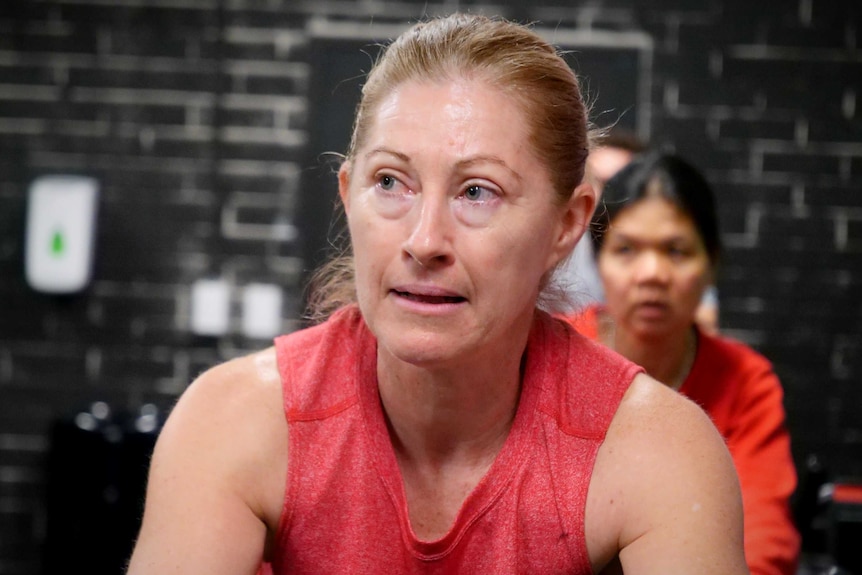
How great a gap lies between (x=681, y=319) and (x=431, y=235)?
102cm

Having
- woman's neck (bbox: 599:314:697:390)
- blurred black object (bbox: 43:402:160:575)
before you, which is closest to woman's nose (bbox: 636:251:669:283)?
woman's neck (bbox: 599:314:697:390)

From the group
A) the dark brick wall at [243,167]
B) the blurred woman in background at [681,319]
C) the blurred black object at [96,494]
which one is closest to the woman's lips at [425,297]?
the blurred woman in background at [681,319]

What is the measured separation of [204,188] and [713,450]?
277cm

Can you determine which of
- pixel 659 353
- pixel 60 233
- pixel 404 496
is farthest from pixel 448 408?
pixel 60 233

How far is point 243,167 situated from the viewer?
12.5ft

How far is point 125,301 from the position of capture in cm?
383

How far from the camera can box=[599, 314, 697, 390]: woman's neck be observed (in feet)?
6.95

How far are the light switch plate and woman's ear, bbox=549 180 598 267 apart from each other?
264 cm

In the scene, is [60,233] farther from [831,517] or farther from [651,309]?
[831,517]

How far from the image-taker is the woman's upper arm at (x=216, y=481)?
1268 mm

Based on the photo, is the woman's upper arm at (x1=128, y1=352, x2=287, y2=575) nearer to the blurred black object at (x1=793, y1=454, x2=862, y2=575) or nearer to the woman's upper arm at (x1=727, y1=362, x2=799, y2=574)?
the woman's upper arm at (x1=727, y1=362, x2=799, y2=574)

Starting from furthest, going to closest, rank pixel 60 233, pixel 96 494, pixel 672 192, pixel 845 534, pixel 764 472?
pixel 60 233 → pixel 96 494 → pixel 845 534 → pixel 672 192 → pixel 764 472

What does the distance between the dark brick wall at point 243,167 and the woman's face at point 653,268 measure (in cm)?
159

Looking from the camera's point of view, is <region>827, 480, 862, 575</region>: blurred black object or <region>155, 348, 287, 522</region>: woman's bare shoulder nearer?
<region>155, 348, 287, 522</region>: woman's bare shoulder
